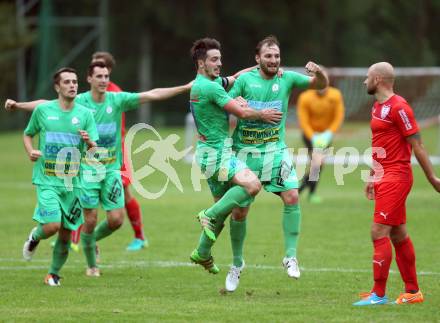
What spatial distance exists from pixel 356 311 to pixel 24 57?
35.2m

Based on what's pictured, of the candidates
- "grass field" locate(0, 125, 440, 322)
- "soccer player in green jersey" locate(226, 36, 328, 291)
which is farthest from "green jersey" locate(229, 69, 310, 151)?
"grass field" locate(0, 125, 440, 322)

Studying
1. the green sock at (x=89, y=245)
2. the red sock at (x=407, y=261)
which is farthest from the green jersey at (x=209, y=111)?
the red sock at (x=407, y=261)

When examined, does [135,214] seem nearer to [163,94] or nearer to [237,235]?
[163,94]

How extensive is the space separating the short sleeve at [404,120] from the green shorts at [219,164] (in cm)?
167

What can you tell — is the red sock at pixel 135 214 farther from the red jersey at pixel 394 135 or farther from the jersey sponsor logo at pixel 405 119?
the jersey sponsor logo at pixel 405 119

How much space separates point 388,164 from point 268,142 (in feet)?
4.81

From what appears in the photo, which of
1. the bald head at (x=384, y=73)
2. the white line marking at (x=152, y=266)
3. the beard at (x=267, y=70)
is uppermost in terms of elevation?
the bald head at (x=384, y=73)

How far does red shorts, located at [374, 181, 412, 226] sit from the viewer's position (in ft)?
26.8

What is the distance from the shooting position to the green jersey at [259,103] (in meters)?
Answer: 9.34

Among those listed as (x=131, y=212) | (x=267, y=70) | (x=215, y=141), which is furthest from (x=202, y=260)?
(x=131, y=212)

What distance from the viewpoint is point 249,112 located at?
349 inches

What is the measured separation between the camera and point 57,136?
964 cm

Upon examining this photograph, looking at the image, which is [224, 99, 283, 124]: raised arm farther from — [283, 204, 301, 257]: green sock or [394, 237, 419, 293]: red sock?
[394, 237, 419, 293]: red sock

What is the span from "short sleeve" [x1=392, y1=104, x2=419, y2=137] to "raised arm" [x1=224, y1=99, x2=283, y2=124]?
4.13 ft
